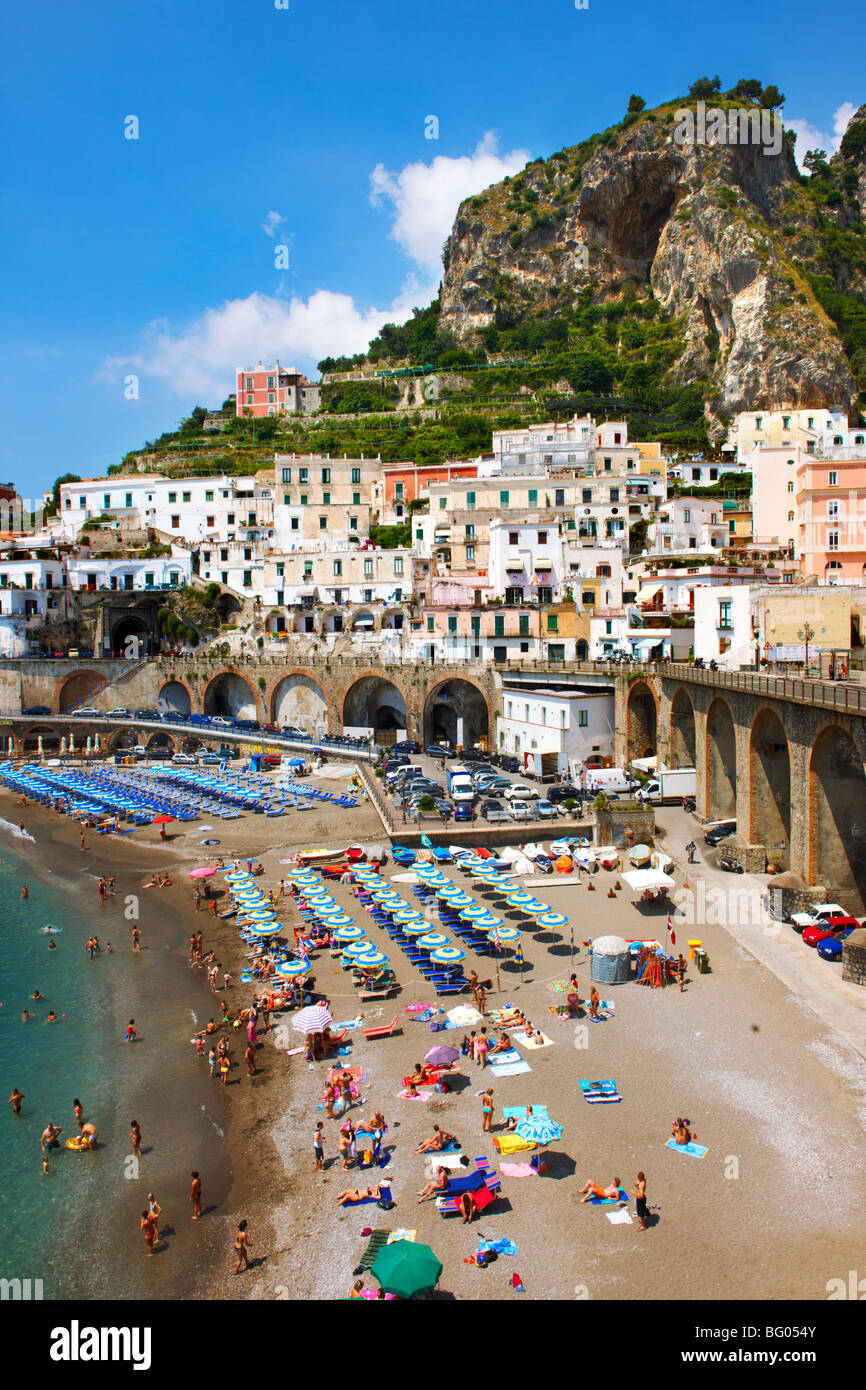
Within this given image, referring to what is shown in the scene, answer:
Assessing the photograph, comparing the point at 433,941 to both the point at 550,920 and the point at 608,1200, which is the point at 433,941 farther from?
the point at 608,1200

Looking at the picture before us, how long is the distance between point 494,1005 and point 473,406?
284 ft

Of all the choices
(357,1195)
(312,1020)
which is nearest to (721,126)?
(312,1020)

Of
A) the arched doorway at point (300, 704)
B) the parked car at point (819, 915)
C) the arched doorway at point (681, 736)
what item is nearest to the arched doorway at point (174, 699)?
the arched doorway at point (300, 704)

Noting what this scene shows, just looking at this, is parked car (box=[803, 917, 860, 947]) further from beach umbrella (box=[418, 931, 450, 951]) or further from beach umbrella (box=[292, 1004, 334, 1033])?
beach umbrella (box=[292, 1004, 334, 1033])

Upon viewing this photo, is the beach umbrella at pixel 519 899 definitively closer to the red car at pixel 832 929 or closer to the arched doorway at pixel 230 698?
the red car at pixel 832 929

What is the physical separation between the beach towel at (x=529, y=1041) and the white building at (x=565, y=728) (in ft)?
82.5

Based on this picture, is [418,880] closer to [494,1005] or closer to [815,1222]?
[494,1005]

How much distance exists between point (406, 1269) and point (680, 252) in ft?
387

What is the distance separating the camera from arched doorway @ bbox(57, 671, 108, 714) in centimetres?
7038

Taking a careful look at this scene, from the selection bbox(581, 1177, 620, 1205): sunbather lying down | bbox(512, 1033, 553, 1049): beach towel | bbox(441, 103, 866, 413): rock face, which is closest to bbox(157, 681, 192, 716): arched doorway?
bbox(512, 1033, 553, 1049): beach towel

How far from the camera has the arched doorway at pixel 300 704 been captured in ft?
210

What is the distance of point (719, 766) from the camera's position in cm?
3869

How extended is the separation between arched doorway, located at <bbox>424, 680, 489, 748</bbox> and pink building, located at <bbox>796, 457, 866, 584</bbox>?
2256cm
